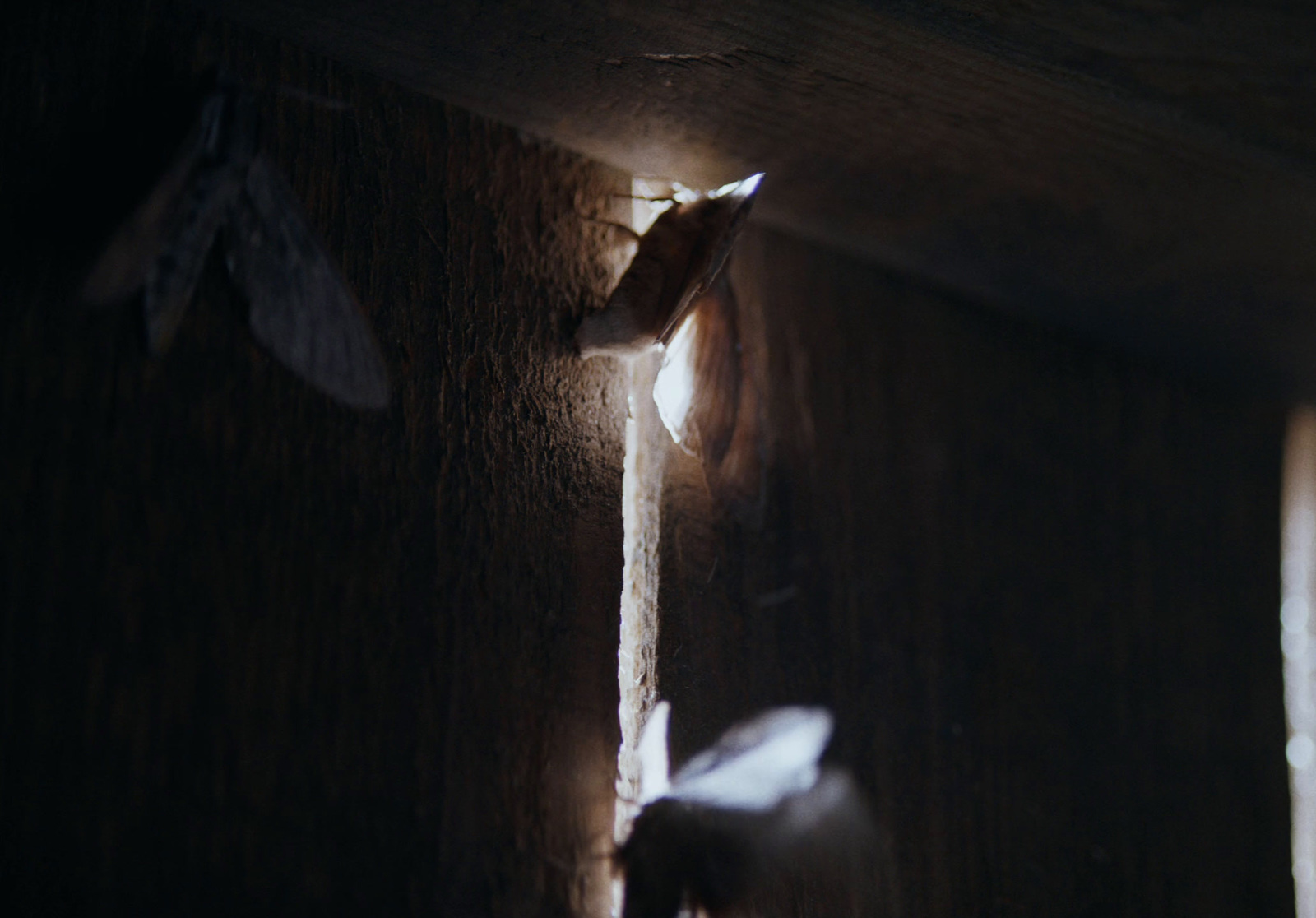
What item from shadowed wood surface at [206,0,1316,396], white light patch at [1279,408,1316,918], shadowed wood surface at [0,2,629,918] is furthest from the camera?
white light patch at [1279,408,1316,918]

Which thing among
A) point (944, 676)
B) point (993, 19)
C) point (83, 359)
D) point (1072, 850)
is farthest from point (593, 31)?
point (1072, 850)

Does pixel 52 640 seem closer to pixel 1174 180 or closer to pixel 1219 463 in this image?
pixel 1174 180

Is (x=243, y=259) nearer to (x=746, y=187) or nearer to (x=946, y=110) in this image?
(x=746, y=187)

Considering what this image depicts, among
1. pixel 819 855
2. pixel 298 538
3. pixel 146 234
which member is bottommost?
pixel 819 855

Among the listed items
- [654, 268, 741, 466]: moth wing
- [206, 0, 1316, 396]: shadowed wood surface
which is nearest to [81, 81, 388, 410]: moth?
[206, 0, 1316, 396]: shadowed wood surface

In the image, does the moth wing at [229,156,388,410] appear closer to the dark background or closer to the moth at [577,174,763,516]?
A: the dark background

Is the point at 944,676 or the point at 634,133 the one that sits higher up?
the point at 634,133

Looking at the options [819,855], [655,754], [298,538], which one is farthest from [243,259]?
[819,855]
